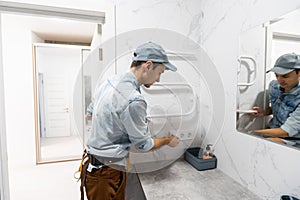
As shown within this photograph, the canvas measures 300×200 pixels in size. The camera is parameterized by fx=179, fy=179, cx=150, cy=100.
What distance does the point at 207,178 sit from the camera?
1.12 metres

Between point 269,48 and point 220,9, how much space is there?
49cm

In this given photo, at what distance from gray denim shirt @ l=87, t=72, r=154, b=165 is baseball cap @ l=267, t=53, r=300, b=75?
630mm

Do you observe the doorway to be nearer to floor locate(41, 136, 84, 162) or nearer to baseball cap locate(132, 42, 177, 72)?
floor locate(41, 136, 84, 162)

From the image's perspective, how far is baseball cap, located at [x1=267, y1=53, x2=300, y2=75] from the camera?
75 cm

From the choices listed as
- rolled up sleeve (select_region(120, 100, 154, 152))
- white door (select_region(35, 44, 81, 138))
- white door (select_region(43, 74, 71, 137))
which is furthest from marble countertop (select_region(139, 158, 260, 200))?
white door (select_region(43, 74, 71, 137))

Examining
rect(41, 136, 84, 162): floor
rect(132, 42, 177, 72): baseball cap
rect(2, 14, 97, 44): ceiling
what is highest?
rect(2, 14, 97, 44): ceiling

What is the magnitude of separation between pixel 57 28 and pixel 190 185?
3.06 m

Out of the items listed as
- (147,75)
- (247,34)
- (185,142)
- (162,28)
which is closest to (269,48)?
(247,34)

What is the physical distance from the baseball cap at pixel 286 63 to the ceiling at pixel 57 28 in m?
2.23

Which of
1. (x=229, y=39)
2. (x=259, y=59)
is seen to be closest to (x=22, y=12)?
(x=229, y=39)

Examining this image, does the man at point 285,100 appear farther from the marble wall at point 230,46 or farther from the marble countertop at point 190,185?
the marble countertop at point 190,185

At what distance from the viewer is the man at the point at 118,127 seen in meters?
0.86

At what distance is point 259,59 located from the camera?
0.91 metres

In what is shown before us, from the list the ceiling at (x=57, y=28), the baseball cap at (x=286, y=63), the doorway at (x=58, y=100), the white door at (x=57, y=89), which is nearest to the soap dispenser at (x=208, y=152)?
the baseball cap at (x=286, y=63)
